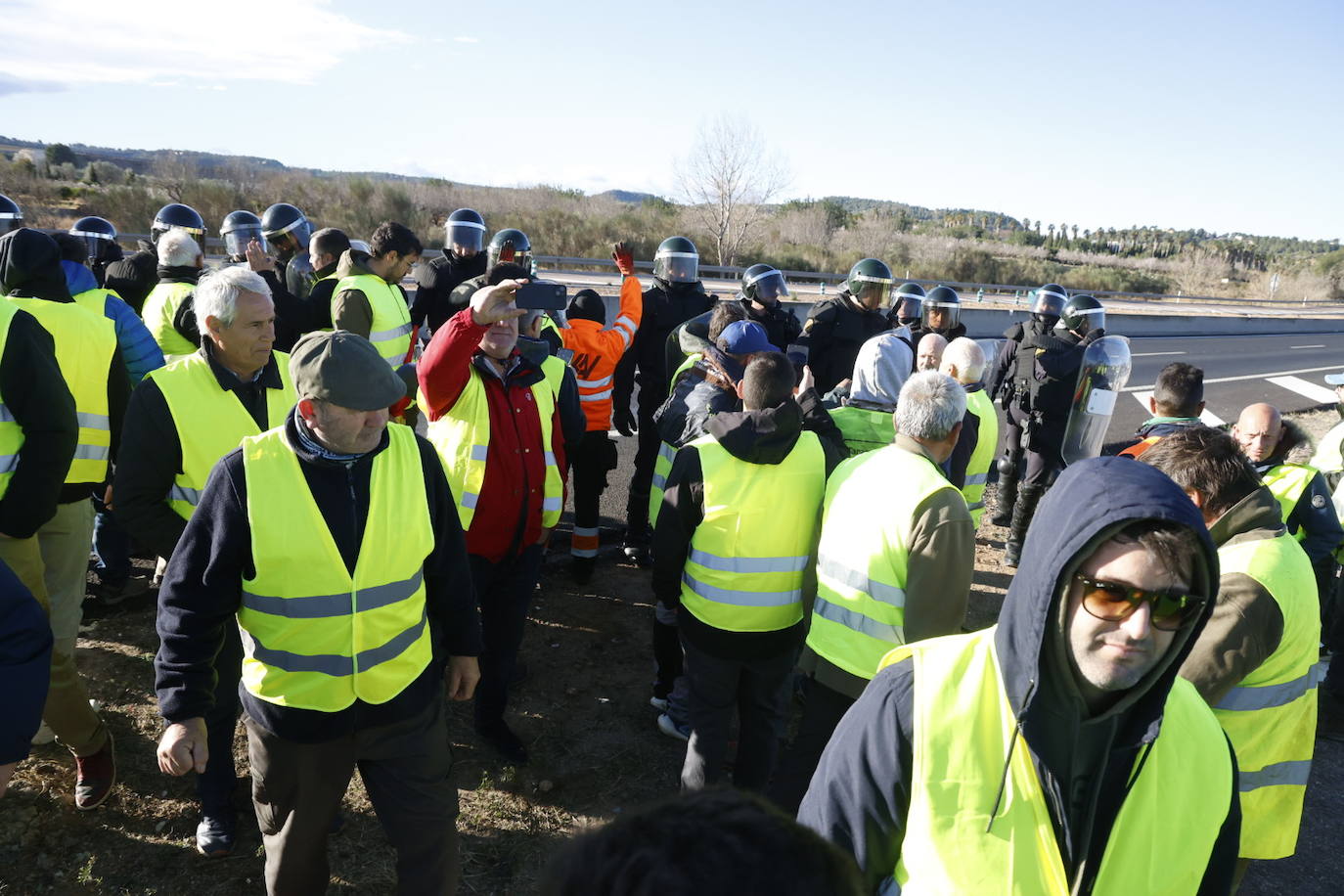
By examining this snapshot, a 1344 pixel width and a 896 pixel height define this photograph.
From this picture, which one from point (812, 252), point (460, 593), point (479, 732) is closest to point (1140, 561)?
point (460, 593)

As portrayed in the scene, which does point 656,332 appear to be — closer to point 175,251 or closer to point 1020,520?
point 175,251

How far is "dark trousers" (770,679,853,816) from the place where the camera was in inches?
114

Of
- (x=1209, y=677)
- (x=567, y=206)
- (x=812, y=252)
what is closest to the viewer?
(x=1209, y=677)

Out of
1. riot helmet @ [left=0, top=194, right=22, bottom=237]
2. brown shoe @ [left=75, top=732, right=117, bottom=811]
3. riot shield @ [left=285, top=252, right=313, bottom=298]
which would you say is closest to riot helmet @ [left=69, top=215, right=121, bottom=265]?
riot helmet @ [left=0, top=194, right=22, bottom=237]

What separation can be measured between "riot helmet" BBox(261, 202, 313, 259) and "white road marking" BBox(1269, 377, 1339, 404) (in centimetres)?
1793

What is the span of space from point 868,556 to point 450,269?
4.65 meters

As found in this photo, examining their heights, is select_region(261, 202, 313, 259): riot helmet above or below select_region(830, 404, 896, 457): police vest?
above

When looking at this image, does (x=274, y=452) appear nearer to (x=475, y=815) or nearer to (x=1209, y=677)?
(x=475, y=815)

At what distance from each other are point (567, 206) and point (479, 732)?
41931mm

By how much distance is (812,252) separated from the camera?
37.7m

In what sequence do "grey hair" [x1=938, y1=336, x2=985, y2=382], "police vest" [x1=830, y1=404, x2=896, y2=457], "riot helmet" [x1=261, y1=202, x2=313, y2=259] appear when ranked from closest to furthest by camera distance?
"police vest" [x1=830, y1=404, x2=896, y2=457] → "grey hair" [x1=938, y1=336, x2=985, y2=382] → "riot helmet" [x1=261, y1=202, x2=313, y2=259]

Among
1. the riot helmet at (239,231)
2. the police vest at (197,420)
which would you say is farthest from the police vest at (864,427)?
the riot helmet at (239,231)

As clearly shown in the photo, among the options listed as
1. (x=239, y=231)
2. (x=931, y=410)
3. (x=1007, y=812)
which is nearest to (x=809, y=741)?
(x=931, y=410)

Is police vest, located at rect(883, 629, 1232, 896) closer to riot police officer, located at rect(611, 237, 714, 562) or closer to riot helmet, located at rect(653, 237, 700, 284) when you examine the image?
riot police officer, located at rect(611, 237, 714, 562)
